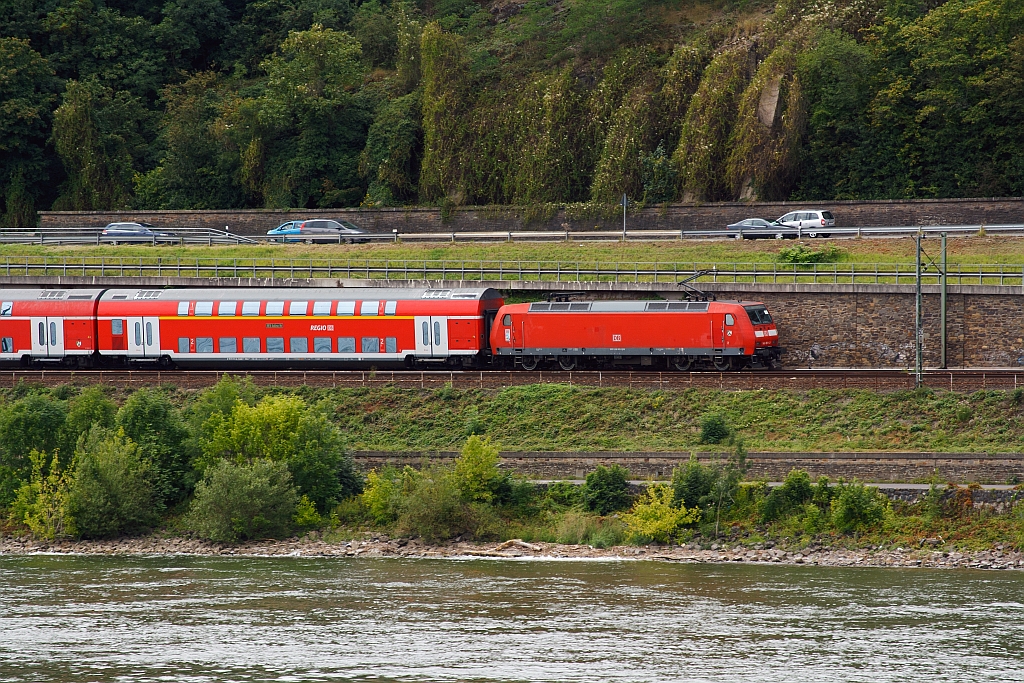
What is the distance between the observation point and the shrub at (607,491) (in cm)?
3622

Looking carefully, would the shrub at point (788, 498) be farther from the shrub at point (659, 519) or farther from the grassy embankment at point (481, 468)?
the shrub at point (659, 519)

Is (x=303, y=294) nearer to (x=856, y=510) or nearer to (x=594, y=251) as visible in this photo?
(x=594, y=251)

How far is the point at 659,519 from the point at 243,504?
11.3m

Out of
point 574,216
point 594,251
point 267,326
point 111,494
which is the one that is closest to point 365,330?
point 267,326

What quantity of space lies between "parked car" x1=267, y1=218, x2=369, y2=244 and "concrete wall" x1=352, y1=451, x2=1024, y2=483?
78.5 feet

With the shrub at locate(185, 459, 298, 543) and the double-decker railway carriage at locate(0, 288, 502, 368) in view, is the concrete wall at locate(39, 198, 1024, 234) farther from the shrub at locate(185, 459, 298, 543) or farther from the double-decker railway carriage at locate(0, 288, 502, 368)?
the shrub at locate(185, 459, 298, 543)

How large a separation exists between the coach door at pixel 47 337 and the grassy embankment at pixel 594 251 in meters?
10.4

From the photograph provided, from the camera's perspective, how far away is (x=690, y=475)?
1404 inches

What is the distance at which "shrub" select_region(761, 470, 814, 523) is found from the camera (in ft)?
115

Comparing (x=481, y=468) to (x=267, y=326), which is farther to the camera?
(x=267, y=326)

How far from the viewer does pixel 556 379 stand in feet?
144

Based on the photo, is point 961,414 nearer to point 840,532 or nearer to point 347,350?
point 840,532

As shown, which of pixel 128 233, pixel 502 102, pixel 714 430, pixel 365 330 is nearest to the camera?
pixel 714 430

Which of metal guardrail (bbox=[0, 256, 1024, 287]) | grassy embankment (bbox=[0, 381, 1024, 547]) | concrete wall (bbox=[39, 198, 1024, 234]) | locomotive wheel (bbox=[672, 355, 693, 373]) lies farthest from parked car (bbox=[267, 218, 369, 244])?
locomotive wheel (bbox=[672, 355, 693, 373])
